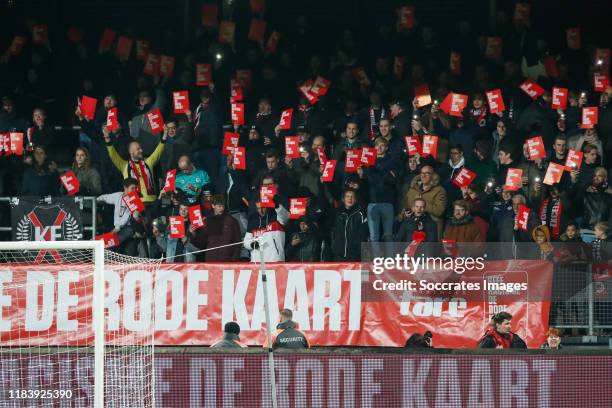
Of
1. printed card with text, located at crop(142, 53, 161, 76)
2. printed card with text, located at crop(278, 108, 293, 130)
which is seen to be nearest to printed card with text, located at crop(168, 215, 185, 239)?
printed card with text, located at crop(278, 108, 293, 130)

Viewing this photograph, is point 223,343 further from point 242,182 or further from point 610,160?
point 610,160

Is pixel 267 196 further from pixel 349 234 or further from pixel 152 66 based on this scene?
pixel 152 66

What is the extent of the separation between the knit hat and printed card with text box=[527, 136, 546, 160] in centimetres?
566

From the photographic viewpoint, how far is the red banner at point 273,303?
16.2 m

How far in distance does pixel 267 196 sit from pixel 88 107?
374 cm

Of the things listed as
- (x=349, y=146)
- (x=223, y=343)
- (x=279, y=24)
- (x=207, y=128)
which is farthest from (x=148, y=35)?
(x=223, y=343)

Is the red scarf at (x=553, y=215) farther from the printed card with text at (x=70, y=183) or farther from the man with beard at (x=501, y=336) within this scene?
the printed card with text at (x=70, y=183)

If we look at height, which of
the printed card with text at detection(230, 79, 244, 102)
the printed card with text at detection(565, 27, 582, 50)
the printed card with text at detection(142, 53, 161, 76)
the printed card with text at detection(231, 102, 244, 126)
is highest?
the printed card with text at detection(565, 27, 582, 50)

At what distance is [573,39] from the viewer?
2070cm

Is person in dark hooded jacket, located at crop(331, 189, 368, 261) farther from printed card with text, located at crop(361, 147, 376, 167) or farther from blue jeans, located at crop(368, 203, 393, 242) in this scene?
printed card with text, located at crop(361, 147, 376, 167)

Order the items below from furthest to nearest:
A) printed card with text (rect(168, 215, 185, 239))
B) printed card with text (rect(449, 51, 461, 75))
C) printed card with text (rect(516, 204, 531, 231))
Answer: printed card with text (rect(449, 51, 461, 75)) → printed card with text (rect(168, 215, 185, 239)) → printed card with text (rect(516, 204, 531, 231))

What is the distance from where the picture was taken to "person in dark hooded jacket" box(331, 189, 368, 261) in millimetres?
17891

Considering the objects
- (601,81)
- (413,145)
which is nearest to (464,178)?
(413,145)

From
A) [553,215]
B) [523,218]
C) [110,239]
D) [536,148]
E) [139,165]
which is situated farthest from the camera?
[139,165]
